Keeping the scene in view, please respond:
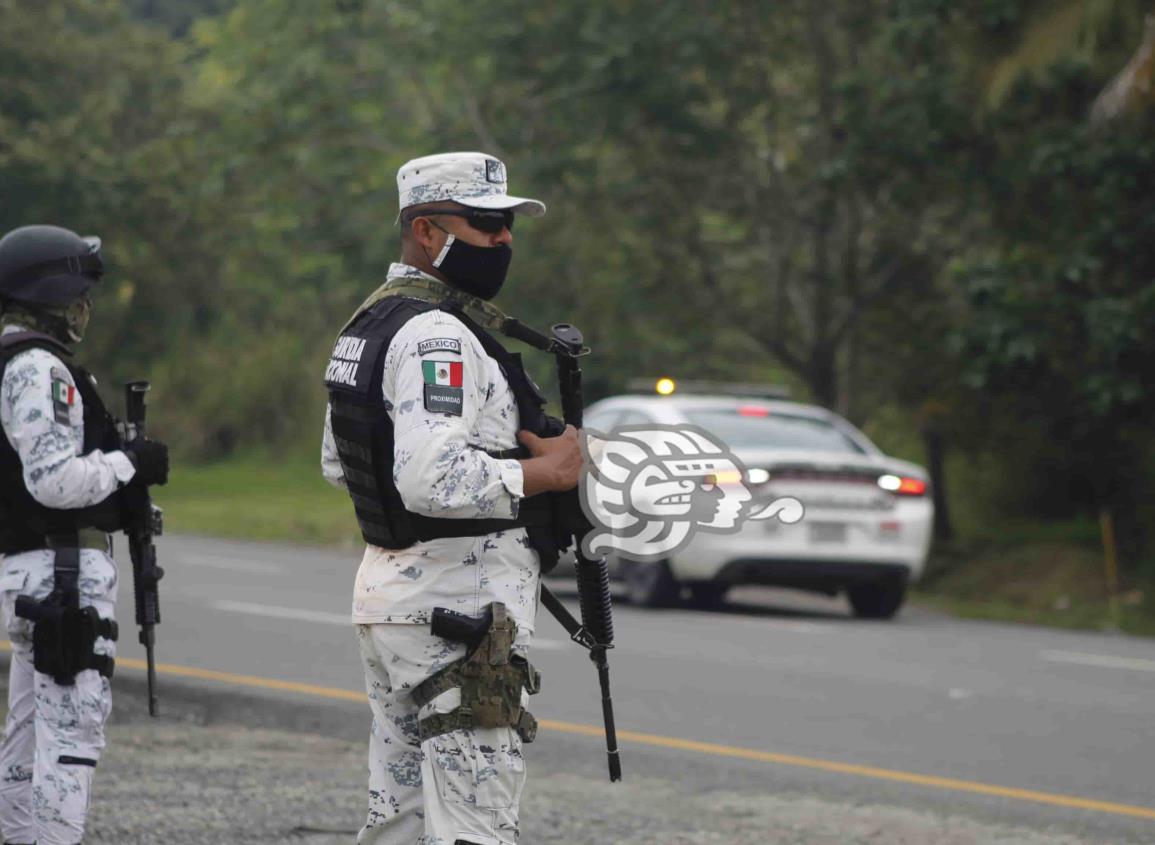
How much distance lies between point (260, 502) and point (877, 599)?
2187 centimetres

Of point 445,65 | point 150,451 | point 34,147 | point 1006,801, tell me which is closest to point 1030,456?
point 445,65

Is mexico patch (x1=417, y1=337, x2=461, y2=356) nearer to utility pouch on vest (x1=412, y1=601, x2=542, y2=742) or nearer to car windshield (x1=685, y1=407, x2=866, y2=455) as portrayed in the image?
utility pouch on vest (x1=412, y1=601, x2=542, y2=742)

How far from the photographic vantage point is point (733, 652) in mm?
12562

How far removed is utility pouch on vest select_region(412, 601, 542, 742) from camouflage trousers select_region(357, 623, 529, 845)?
2 centimetres

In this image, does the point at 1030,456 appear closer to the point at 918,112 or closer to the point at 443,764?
the point at 918,112

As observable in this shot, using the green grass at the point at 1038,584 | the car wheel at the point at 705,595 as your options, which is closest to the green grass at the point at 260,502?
the green grass at the point at 1038,584

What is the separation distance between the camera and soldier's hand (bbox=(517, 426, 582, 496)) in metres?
4.16

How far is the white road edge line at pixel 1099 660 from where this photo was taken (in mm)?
12337

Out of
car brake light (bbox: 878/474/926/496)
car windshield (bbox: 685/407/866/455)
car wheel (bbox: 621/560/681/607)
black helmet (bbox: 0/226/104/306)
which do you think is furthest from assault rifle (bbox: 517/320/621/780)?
car windshield (bbox: 685/407/866/455)

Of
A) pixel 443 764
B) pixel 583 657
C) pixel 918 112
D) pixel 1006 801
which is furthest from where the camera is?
pixel 918 112

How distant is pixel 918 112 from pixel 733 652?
8574 mm

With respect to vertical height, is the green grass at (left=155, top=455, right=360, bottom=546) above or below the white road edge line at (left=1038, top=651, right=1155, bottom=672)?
above

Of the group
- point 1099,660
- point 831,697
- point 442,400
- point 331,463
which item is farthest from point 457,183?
point 1099,660

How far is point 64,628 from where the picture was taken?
546 centimetres
